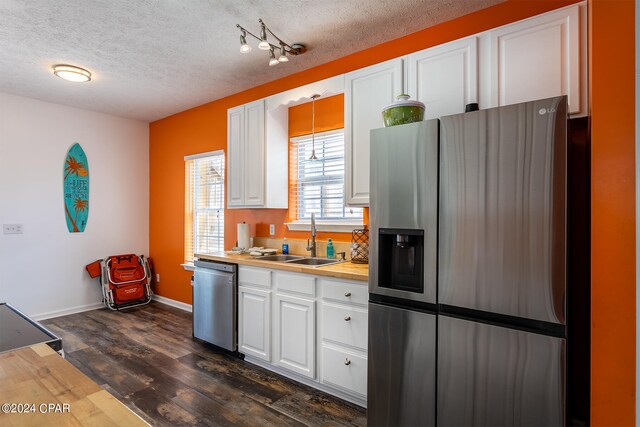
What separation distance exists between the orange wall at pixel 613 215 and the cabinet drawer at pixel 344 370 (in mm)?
1208

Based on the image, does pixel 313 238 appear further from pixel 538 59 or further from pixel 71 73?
pixel 71 73

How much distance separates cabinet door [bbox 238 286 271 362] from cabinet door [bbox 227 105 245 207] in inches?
40.9

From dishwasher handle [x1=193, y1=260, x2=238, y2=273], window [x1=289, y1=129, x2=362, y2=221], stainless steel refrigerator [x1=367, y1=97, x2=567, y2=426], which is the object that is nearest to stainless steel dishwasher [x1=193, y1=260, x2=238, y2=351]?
dishwasher handle [x1=193, y1=260, x2=238, y2=273]

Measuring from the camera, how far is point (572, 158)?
1.85 metres

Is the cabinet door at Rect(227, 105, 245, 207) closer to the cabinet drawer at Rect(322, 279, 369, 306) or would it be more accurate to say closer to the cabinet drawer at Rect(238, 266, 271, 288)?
the cabinet drawer at Rect(238, 266, 271, 288)

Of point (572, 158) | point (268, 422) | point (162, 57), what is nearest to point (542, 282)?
point (572, 158)

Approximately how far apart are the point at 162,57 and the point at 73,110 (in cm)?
229

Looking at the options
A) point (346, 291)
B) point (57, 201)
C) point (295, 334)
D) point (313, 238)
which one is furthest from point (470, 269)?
point (57, 201)

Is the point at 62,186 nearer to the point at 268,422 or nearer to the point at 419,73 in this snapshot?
the point at 268,422

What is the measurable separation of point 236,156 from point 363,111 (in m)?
1.58

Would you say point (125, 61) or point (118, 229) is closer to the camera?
point (125, 61)

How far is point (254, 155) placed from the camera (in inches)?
135

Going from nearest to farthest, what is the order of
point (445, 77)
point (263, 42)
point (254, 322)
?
point (445, 77) < point (263, 42) < point (254, 322)

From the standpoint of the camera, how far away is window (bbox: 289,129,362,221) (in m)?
3.29
